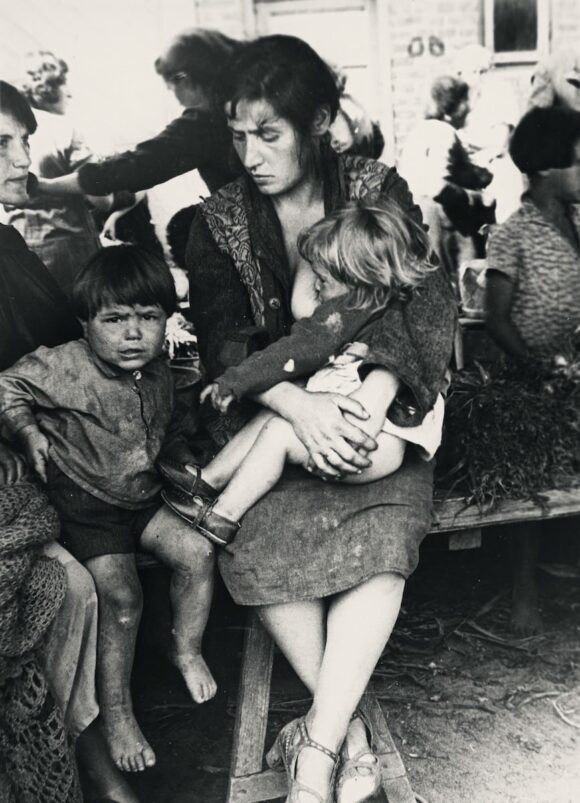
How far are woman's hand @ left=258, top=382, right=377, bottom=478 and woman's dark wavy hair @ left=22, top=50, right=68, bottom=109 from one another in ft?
5.65

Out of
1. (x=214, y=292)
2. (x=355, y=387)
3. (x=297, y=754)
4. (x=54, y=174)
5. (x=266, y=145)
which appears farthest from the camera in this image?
(x=54, y=174)

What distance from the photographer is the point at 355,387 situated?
2.49 meters

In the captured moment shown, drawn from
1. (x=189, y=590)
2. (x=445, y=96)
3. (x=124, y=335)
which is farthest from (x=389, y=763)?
(x=445, y=96)

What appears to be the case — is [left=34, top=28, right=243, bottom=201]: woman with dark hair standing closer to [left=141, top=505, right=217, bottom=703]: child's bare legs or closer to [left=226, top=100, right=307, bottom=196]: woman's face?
[left=226, top=100, right=307, bottom=196]: woman's face

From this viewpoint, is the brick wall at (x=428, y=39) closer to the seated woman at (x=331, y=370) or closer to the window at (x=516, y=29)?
the window at (x=516, y=29)

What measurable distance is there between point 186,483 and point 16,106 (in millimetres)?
1731

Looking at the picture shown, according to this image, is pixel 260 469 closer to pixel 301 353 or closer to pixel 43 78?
pixel 301 353

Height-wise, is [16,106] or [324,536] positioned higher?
[16,106]

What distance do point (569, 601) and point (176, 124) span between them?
2.67 meters

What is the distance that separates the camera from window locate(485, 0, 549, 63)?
3.61m

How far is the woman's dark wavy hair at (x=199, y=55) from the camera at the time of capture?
11.0 feet

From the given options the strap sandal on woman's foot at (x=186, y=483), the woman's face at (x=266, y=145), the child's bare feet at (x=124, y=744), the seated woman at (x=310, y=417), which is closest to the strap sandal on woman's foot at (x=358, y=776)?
the seated woman at (x=310, y=417)

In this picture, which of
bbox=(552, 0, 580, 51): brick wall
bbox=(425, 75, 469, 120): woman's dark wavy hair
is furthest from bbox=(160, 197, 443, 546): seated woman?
bbox=(552, 0, 580, 51): brick wall

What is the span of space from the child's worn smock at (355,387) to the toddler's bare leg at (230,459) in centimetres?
20
